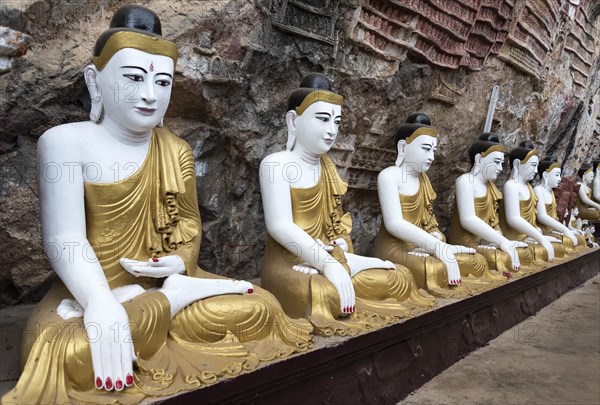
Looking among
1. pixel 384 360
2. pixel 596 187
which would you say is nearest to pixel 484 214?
pixel 384 360

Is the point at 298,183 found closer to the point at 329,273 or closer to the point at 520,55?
the point at 329,273

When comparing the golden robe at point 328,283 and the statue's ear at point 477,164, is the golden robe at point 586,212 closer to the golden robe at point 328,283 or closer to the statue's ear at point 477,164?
the statue's ear at point 477,164

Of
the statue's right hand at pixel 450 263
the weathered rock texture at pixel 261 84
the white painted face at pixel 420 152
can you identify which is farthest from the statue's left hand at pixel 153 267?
the white painted face at pixel 420 152

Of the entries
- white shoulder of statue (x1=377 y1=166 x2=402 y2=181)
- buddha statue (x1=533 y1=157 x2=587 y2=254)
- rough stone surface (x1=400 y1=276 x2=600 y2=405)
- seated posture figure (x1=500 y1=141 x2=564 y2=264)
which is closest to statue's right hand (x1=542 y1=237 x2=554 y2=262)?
seated posture figure (x1=500 y1=141 x2=564 y2=264)

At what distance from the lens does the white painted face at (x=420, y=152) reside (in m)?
4.36

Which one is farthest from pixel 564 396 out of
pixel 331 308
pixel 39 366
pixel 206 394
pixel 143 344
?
pixel 39 366

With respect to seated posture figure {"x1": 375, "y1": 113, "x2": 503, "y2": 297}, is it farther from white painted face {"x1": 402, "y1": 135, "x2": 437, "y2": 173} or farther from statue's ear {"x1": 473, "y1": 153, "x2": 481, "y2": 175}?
statue's ear {"x1": 473, "y1": 153, "x2": 481, "y2": 175}

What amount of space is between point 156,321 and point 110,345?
28cm

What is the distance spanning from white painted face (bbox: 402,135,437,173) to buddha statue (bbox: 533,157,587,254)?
129 inches

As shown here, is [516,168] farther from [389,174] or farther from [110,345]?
[110,345]

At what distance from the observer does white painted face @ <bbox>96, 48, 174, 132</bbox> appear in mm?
2510

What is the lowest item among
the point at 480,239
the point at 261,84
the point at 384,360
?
the point at 384,360

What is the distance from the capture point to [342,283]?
313 cm

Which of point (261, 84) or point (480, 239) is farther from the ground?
point (261, 84)
